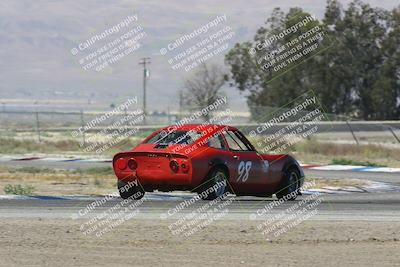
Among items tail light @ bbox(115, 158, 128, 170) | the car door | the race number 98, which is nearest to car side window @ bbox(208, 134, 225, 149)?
the car door

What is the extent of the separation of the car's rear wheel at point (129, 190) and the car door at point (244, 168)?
1.56 meters

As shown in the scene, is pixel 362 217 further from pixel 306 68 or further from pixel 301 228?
pixel 306 68

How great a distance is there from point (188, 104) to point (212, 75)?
7275 mm

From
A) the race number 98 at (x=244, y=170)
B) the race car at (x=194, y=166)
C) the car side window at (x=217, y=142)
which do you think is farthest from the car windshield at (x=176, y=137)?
the race number 98 at (x=244, y=170)

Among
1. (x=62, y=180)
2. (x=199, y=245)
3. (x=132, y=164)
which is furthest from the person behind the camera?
(x=62, y=180)

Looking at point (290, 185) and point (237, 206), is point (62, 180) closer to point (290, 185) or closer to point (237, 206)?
point (290, 185)

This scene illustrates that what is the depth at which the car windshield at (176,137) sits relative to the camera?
52.4ft

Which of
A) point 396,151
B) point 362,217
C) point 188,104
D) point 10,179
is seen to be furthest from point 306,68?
point 362,217

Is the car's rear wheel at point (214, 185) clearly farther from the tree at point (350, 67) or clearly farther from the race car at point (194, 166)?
the tree at point (350, 67)

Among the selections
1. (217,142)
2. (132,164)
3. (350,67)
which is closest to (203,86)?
(350,67)

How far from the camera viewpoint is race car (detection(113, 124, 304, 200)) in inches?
617

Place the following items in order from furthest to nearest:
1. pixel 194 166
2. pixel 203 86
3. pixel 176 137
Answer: pixel 203 86
pixel 176 137
pixel 194 166

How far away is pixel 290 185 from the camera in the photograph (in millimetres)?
17562

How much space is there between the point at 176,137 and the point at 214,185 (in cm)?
101
